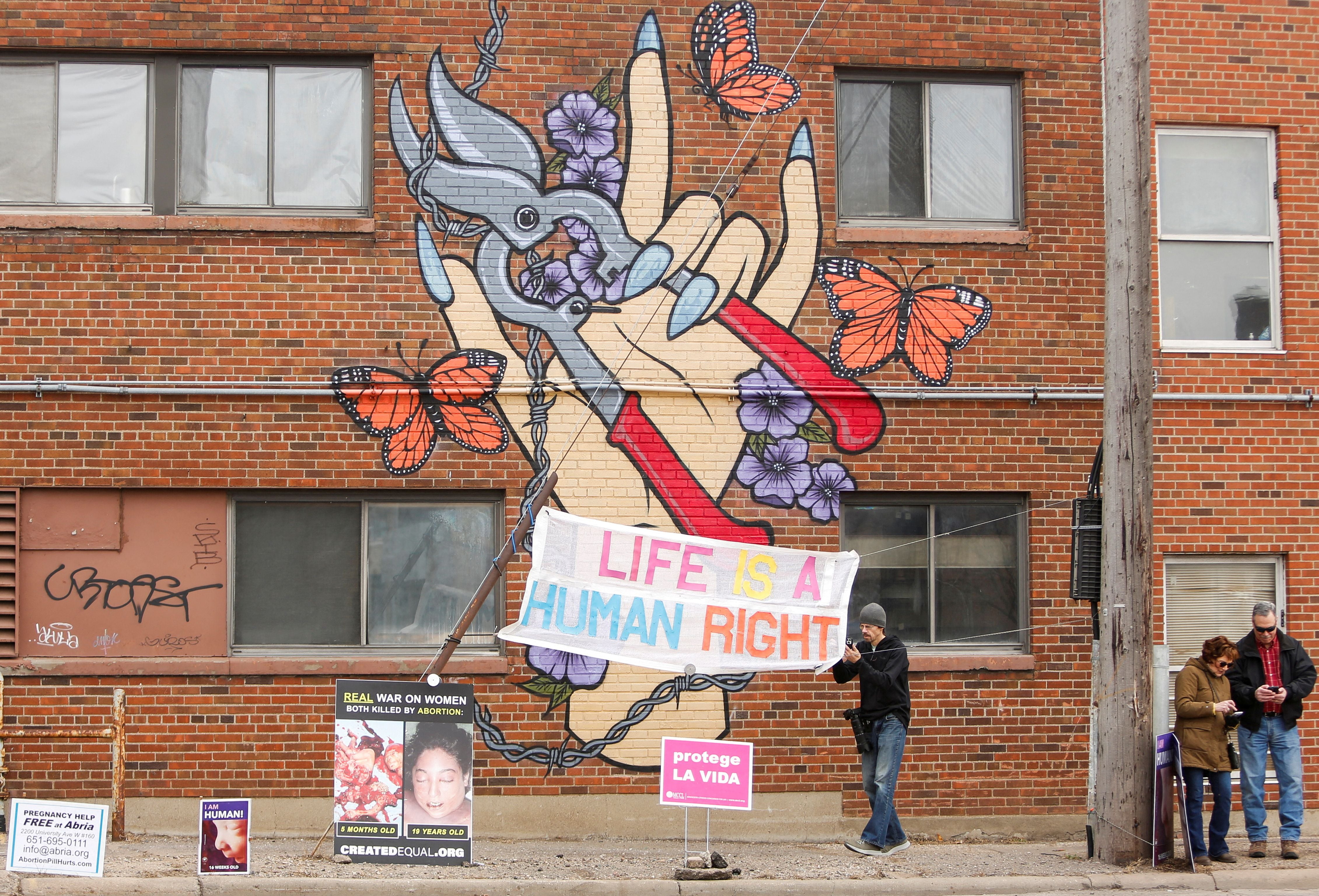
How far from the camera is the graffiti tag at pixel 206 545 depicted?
9555mm

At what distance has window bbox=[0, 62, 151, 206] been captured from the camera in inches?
382

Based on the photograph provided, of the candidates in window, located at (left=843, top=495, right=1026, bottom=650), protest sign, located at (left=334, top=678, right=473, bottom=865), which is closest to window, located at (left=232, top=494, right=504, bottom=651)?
protest sign, located at (left=334, top=678, right=473, bottom=865)

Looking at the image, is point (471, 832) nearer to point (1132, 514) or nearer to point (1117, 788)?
point (1117, 788)

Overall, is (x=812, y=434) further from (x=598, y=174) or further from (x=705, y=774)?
(x=705, y=774)

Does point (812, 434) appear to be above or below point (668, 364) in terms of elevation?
below

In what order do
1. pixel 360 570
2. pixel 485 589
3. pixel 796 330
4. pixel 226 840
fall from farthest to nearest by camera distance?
pixel 796 330, pixel 360 570, pixel 485 589, pixel 226 840

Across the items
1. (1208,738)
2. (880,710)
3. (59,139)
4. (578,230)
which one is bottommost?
(1208,738)

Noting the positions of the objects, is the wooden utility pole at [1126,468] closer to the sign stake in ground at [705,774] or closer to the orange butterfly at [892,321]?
the orange butterfly at [892,321]

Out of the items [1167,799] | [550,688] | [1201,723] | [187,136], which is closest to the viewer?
[1167,799]

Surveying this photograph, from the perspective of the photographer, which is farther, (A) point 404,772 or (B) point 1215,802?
(B) point 1215,802

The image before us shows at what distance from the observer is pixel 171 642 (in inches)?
374

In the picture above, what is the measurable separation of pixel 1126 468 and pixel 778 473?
8.63 ft

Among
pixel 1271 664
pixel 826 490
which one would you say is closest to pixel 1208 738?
pixel 1271 664

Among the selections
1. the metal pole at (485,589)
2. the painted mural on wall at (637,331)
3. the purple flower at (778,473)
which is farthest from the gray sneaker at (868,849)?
the metal pole at (485,589)
